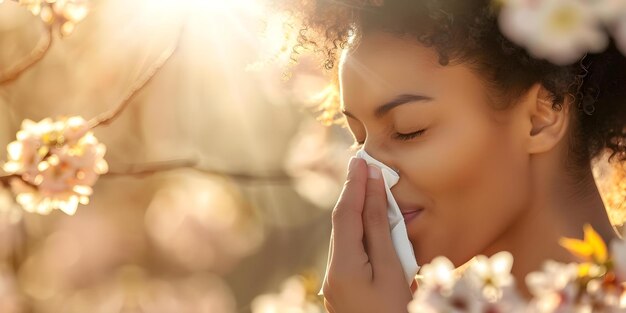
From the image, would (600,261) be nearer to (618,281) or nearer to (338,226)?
(618,281)

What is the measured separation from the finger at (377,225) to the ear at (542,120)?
1.08 ft

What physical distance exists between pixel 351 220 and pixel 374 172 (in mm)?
118

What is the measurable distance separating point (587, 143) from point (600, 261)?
0.93 metres

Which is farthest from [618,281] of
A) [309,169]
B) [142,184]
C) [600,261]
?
[142,184]

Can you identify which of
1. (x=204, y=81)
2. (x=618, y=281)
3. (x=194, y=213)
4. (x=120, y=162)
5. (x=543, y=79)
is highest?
(x=618, y=281)

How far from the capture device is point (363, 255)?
7.41ft

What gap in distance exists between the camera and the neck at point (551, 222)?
2273 mm

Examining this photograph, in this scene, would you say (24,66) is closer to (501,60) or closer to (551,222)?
(501,60)

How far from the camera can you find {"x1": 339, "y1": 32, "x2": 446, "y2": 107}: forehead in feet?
7.22

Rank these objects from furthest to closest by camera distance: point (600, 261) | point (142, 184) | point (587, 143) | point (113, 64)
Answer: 1. point (142, 184)
2. point (113, 64)
3. point (587, 143)
4. point (600, 261)

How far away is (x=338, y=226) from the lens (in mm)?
2299

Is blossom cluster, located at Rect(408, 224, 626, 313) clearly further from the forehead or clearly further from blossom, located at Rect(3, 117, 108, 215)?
blossom, located at Rect(3, 117, 108, 215)

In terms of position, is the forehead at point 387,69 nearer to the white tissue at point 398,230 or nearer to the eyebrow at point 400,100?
the eyebrow at point 400,100

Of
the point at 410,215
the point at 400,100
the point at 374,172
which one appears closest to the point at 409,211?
the point at 410,215
